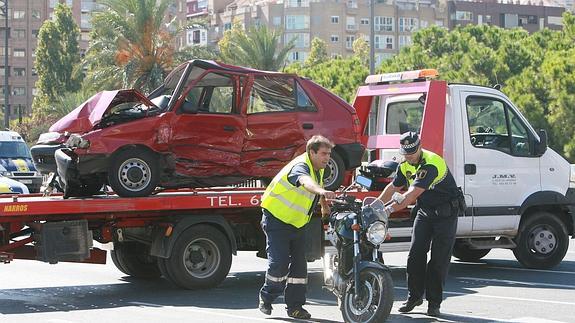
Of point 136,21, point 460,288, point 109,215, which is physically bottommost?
point 460,288

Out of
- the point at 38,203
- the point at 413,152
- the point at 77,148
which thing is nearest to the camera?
the point at 413,152

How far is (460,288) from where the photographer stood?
12781 mm

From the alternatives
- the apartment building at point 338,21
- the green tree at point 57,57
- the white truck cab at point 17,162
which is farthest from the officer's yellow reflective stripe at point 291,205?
the apartment building at point 338,21

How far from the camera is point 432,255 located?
33.9ft

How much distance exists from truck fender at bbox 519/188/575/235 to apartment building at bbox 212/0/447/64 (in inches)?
4166

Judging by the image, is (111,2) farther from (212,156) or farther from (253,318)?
(253,318)

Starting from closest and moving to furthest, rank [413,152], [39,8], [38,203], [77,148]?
[413,152], [38,203], [77,148], [39,8]

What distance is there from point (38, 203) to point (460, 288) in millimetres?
4776

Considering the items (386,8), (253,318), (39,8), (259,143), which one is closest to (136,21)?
(259,143)

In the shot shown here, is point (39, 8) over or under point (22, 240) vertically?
over

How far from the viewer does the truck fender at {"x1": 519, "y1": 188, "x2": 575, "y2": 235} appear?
14.5 metres

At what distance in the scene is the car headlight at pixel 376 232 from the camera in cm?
934

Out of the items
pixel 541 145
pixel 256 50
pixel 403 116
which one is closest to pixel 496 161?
pixel 541 145

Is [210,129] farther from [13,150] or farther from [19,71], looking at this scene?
[19,71]
